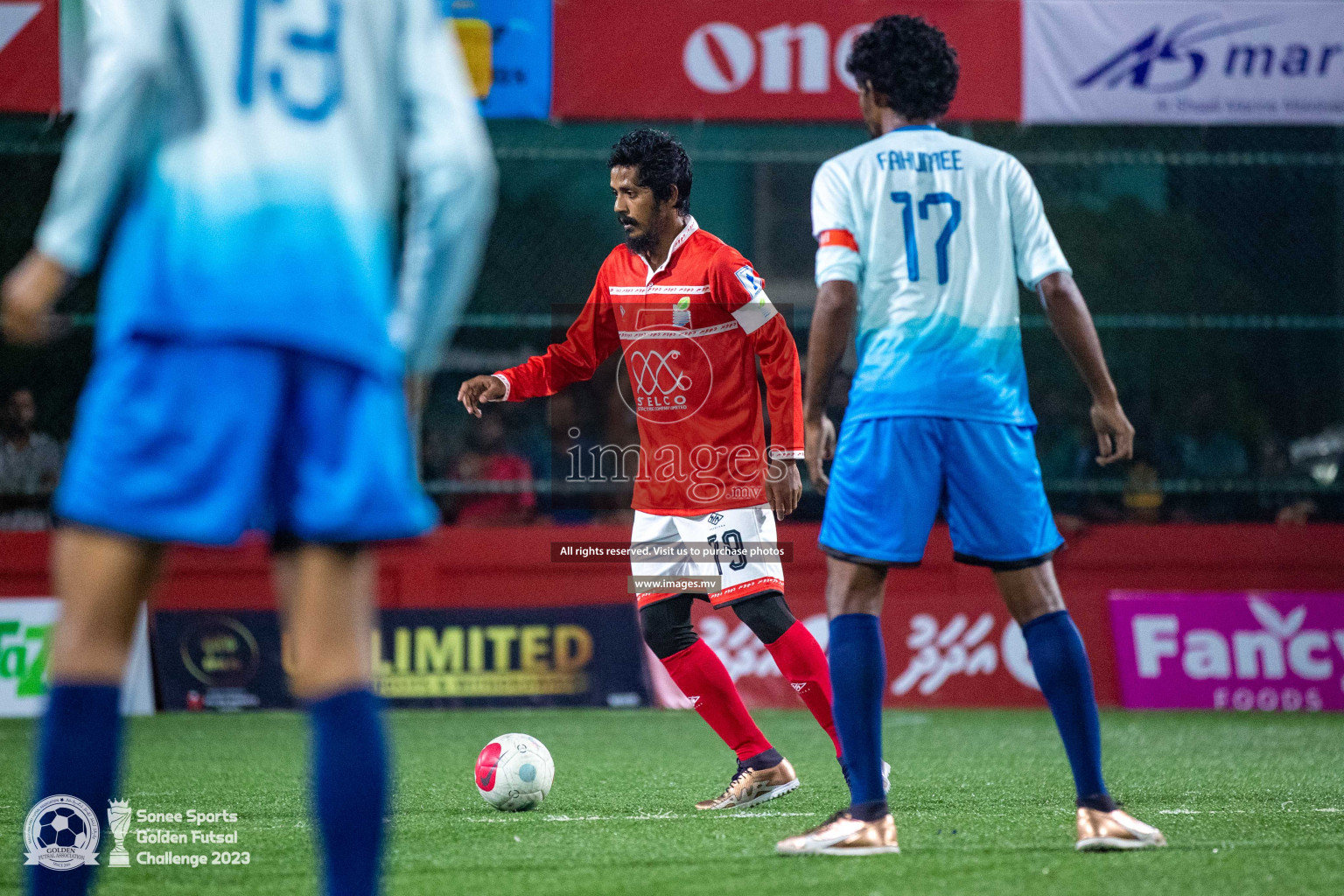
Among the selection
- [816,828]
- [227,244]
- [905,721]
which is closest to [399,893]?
[816,828]

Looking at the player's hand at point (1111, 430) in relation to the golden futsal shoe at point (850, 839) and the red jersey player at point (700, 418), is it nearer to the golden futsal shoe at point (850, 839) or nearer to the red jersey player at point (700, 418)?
the golden futsal shoe at point (850, 839)

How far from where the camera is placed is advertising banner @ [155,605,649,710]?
374 inches

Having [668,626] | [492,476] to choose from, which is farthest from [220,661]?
[668,626]

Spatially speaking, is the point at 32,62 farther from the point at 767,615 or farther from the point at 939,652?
the point at 767,615

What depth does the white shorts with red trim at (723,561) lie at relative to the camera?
17.3ft

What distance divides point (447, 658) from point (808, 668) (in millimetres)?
4896

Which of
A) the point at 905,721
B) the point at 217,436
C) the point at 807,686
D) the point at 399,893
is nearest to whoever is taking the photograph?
the point at 217,436

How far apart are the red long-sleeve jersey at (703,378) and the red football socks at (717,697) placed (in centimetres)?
50

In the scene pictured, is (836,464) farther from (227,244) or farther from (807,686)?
(227,244)

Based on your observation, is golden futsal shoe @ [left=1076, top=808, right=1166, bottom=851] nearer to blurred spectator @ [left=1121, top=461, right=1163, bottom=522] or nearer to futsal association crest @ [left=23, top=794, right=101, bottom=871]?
futsal association crest @ [left=23, top=794, right=101, bottom=871]

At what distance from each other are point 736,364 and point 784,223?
657 centimetres

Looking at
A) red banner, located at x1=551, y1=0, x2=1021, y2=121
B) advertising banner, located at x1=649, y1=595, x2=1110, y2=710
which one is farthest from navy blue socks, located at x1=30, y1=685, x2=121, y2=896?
red banner, located at x1=551, y1=0, x2=1021, y2=121

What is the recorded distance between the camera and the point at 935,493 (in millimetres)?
3842

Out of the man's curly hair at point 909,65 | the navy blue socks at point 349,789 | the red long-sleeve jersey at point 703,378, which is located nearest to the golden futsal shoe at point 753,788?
the red long-sleeve jersey at point 703,378
